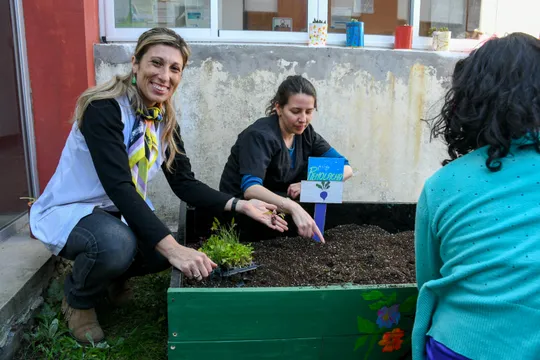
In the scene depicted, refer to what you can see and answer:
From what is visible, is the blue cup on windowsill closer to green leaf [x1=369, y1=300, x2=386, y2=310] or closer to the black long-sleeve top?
the black long-sleeve top

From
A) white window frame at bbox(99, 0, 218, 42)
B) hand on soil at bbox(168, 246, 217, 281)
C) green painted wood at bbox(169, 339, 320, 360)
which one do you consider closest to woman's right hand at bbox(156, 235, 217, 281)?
hand on soil at bbox(168, 246, 217, 281)

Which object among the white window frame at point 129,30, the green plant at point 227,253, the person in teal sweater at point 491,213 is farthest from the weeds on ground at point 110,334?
the white window frame at point 129,30

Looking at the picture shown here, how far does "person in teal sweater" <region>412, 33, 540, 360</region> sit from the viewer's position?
4.05 ft

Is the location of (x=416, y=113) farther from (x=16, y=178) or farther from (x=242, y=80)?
(x=16, y=178)

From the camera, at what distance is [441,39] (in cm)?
411

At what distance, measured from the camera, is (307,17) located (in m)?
4.00

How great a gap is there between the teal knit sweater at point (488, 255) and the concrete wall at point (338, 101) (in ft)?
8.04

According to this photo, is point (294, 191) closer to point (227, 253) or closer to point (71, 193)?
point (227, 253)

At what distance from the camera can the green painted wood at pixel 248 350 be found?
66.7 inches

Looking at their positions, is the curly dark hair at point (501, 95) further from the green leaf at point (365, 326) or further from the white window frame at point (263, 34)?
the white window frame at point (263, 34)

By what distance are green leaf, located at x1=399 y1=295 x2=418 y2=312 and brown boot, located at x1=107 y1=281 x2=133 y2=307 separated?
4.85 feet

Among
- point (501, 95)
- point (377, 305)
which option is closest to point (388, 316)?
point (377, 305)

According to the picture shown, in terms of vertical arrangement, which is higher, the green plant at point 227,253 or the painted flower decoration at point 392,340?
the green plant at point 227,253

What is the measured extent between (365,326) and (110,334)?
4.22 ft
